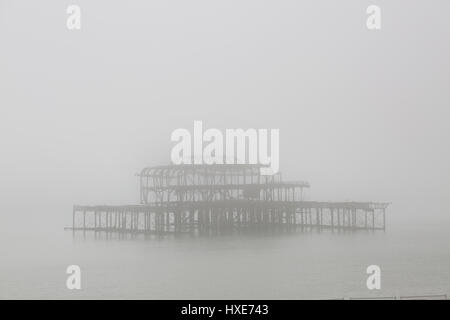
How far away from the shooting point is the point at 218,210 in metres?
64.1

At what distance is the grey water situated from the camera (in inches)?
1205

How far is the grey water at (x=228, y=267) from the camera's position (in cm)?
3061

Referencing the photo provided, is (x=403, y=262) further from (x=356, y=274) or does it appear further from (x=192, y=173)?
(x=192, y=173)

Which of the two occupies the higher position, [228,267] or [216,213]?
[216,213]

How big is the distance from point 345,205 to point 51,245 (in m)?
26.4

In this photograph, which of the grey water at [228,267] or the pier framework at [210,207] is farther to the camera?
the pier framework at [210,207]

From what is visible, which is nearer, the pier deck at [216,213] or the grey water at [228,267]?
the grey water at [228,267]

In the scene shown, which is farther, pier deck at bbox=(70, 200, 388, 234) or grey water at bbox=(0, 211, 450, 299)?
pier deck at bbox=(70, 200, 388, 234)

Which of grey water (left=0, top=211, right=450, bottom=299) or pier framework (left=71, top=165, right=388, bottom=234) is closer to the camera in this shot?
grey water (left=0, top=211, right=450, bottom=299)

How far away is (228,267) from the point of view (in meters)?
38.2

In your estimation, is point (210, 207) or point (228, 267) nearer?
point (228, 267)

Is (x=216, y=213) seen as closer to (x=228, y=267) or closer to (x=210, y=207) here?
(x=210, y=207)

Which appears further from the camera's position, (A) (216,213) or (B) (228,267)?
(A) (216,213)

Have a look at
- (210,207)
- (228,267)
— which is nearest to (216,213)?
(210,207)
